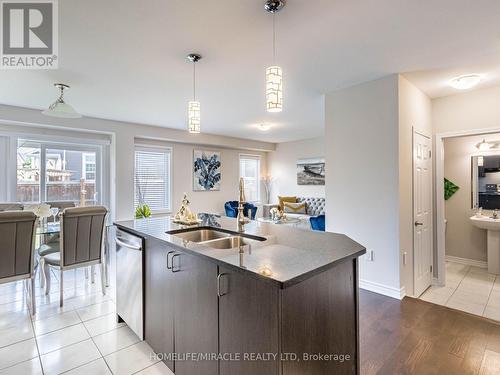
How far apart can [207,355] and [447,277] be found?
12.5 ft

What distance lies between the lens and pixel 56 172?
479cm

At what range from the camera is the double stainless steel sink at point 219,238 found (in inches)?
73.5

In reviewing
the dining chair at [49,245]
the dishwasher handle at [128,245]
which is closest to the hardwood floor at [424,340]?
the dishwasher handle at [128,245]

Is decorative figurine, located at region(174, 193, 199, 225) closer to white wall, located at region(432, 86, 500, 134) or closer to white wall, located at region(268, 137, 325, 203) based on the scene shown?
white wall, located at region(432, 86, 500, 134)

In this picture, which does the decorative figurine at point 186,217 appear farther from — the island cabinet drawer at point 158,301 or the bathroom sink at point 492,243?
the bathroom sink at point 492,243

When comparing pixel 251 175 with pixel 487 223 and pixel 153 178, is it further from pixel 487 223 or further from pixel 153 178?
pixel 487 223

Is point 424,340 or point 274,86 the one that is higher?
point 274,86

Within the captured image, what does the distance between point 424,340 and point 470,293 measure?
60.6 inches

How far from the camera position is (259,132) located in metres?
6.27

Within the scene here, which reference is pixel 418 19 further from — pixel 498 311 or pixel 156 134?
pixel 156 134

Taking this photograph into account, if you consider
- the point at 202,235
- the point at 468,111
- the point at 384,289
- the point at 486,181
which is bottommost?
the point at 384,289

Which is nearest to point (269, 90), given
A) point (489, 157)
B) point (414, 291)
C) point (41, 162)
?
point (414, 291)

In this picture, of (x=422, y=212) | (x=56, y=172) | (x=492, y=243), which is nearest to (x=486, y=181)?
(x=492, y=243)

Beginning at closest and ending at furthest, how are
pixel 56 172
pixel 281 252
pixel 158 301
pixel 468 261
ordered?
pixel 281 252, pixel 158 301, pixel 468 261, pixel 56 172
